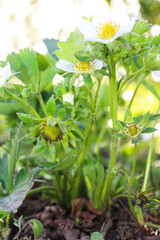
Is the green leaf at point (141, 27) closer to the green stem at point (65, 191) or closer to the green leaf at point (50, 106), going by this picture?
the green leaf at point (50, 106)

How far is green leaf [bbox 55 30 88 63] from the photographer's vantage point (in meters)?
0.46

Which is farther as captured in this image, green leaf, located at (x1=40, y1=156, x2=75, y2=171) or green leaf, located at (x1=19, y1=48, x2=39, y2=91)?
green leaf, located at (x1=19, y1=48, x2=39, y2=91)

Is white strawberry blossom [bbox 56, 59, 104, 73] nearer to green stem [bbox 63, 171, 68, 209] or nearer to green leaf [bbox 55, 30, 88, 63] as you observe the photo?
green leaf [bbox 55, 30, 88, 63]

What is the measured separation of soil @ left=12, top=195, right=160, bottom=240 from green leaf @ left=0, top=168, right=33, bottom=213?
0.36 feet

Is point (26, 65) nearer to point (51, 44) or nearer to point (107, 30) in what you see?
point (51, 44)

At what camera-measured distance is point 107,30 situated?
45cm

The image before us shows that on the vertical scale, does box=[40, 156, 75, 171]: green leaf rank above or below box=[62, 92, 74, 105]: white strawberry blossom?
below

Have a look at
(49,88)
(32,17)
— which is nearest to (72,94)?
(49,88)

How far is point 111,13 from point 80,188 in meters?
0.49

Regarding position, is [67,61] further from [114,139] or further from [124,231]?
[124,231]

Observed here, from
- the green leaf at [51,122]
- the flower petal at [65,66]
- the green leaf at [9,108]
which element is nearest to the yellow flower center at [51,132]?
the green leaf at [51,122]

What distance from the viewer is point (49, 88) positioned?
79cm

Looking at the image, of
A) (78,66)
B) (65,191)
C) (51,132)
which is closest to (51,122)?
(51,132)

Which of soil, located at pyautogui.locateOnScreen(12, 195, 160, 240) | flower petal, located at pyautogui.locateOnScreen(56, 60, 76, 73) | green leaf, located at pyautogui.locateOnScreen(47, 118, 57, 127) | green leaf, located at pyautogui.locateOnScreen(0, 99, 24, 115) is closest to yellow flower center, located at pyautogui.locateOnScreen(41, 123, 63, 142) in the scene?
green leaf, located at pyautogui.locateOnScreen(47, 118, 57, 127)
